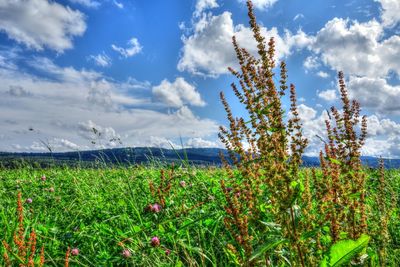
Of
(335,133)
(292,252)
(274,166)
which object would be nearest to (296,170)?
(274,166)

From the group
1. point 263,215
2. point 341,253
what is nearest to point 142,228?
point 263,215

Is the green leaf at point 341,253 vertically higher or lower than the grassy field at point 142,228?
higher

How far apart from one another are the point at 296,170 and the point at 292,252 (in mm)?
538

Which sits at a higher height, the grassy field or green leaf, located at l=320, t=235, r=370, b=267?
green leaf, located at l=320, t=235, r=370, b=267

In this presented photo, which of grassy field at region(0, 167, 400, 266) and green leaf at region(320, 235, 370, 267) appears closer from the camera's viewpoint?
green leaf at region(320, 235, 370, 267)

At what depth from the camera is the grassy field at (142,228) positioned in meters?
3.46

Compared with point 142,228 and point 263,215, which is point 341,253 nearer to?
point 263,215

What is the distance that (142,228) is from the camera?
13.5 ft

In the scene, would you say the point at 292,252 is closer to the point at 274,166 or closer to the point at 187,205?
the point at 274,166

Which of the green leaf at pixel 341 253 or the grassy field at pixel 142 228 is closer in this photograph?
the green leaf at pixel 341 253

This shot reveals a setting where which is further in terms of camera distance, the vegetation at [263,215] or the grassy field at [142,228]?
the grassy field at [142,228]

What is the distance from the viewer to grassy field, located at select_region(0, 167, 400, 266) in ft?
11.3

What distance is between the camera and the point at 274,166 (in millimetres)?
2232

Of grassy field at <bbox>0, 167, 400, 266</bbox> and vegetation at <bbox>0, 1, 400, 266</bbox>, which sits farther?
grassy field at <bbox>0, 167, 400, 266</bbox>
